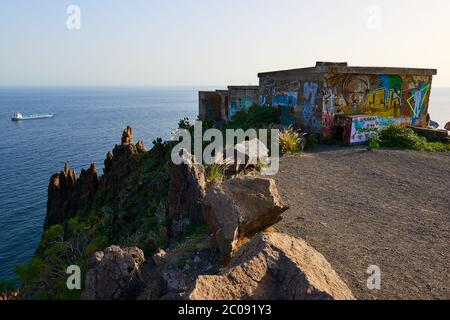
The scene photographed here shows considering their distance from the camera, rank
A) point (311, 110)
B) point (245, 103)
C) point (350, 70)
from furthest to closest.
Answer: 1. point (245, 103)
2. point (311, 110)
3. point (350, 70)

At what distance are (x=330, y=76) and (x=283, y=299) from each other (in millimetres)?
14160

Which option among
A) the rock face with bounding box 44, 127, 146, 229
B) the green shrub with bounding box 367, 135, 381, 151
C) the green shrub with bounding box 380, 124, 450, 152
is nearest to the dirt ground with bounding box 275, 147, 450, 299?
the green shrub with bounding box 367, 135, 381, 151

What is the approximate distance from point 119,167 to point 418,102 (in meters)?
19.6

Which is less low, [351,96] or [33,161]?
[351,96]

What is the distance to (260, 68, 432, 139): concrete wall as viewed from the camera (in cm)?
1669

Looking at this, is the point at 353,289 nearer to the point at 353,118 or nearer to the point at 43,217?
the point at 353,118

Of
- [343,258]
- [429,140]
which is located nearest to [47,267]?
[343,258]

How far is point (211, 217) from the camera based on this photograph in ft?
20.5

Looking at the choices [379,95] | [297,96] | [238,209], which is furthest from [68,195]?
[238,209]

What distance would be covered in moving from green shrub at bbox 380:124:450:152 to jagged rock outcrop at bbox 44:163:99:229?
2162 cm

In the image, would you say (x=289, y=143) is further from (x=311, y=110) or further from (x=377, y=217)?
(x=377, y=217)

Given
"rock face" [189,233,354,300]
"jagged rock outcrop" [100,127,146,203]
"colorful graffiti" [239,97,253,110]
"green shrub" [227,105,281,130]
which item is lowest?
"jagged rock outcrop" [100,127,146,203]

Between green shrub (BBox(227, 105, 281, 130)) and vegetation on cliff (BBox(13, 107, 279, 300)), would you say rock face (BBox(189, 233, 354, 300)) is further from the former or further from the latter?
green shrub (BBox(227, 105, 281, 130))

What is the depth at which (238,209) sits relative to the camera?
19.7 feet
